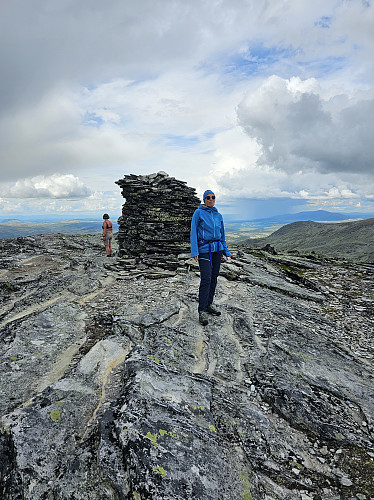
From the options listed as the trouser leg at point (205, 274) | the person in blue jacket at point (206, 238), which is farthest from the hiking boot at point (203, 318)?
the trouser leg at point (205, 274)

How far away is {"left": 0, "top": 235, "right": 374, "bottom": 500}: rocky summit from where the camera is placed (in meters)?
4.83

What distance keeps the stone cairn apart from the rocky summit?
8350 millimetres

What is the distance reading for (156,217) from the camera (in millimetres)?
22422

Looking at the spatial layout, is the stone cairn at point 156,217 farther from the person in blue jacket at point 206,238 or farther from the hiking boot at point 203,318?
the person in blue jacket at point 206,238

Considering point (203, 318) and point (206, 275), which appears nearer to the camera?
point (206, 275)

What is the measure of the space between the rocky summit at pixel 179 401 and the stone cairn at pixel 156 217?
8350 mm

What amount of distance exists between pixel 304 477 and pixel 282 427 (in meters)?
1.19

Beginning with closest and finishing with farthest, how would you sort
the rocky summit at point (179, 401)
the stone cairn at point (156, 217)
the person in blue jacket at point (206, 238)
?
the rocky summit at point (179, 401), the person in blue jacket at point (206, 238), the stone cairn at point (156, 217)

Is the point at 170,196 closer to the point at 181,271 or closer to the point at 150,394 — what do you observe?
the point at 181,271

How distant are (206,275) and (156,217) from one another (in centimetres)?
1259

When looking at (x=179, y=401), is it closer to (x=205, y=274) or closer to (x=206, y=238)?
(x=205, y=274)

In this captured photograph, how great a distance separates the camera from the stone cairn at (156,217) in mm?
22141

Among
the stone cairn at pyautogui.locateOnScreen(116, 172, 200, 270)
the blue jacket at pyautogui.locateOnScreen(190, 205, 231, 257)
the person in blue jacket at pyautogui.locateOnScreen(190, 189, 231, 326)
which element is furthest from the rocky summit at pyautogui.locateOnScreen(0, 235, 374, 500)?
the stone cairn at pyautogui.locateOnScreen(116, 172, 200, 270)

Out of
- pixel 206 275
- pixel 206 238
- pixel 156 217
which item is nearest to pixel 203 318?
pixel 206 275
